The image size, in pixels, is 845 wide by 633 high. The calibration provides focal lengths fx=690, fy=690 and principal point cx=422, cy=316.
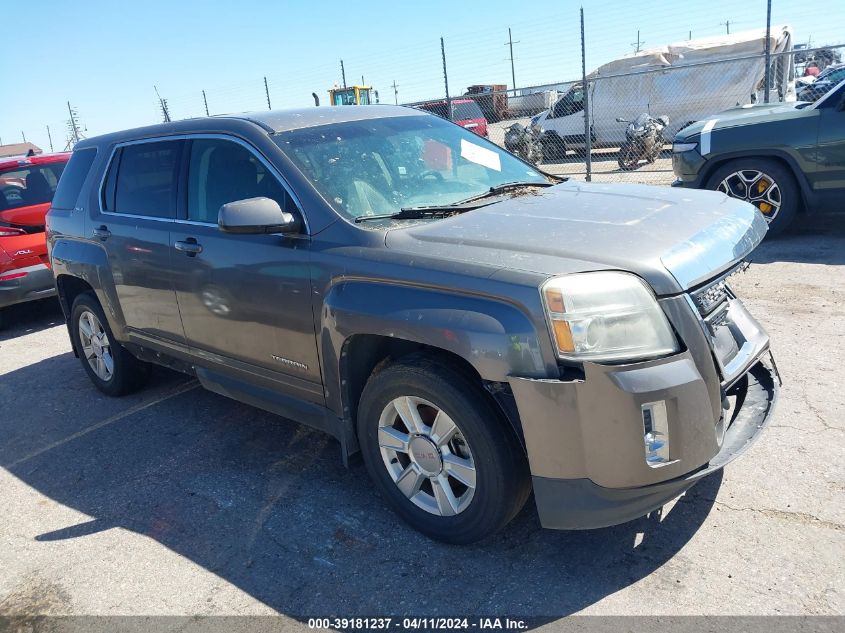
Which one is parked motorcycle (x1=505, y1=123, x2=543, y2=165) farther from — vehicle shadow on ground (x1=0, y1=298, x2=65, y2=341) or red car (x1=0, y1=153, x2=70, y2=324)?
vehicle shadow on ground (x1=0, y1=298, x2=65, y2=341)

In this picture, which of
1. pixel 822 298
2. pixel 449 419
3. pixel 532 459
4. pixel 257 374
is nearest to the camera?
pixel 532 459

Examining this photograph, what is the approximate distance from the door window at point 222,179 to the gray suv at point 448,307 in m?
0.01

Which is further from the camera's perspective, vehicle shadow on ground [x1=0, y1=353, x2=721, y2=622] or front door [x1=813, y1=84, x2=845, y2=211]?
front door [x1=813, y1=84, x2=845, y2=211]

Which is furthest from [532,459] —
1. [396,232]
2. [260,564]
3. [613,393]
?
[260,564]

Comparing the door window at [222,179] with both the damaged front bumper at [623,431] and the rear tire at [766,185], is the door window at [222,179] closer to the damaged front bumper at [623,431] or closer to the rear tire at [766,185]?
the damaged front bumper at [623,431]

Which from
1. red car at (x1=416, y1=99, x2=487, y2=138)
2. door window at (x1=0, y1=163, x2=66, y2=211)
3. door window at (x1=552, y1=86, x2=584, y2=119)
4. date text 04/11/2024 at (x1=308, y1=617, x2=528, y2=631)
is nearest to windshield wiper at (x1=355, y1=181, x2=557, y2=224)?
date text 04/11/2024 at (x1=308, y1=617, x2=528, y2=631)

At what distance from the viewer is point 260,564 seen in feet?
10.0

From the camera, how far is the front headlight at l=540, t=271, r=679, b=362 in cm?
244

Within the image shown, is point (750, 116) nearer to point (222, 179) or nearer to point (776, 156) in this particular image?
point (776, 156)

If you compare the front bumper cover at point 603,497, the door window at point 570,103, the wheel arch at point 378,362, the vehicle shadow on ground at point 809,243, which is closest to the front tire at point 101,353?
the wheel arch at point 378,362

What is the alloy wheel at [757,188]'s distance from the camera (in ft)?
23.9

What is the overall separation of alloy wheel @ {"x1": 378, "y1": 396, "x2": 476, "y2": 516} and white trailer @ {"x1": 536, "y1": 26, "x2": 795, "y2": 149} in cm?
1429

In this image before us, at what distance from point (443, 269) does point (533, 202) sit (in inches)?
36.8

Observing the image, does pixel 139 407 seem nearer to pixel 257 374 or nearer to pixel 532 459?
pixel 257 374
